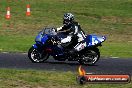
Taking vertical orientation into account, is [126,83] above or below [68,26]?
below

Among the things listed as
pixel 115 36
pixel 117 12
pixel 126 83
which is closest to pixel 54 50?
pixel 126 83

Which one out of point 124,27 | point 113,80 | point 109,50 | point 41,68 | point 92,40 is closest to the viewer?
point 113,80

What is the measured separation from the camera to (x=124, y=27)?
122 ft

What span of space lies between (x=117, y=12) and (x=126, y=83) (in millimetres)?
30755

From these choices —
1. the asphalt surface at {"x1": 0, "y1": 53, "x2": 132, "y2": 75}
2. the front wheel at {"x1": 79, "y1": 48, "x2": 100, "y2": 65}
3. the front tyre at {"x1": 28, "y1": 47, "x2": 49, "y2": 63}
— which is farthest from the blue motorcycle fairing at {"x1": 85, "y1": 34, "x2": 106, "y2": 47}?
the front tyre at {"x1": 28, "y1": 47, "x2": 49, "y2": 63}

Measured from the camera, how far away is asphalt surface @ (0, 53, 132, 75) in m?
17.0

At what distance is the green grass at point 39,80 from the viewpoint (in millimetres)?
12929

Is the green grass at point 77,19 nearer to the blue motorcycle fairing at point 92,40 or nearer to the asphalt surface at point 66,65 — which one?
the asphalt surface at point 66,65

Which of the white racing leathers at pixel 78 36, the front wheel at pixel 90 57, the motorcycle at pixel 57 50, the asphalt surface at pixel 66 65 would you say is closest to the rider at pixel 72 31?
the white racing leathers at pixel 78 36

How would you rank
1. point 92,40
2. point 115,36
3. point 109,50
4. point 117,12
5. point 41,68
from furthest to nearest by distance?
point 117,12 → point 115,36 → point 109,50 → point 92,40 → point 41,68

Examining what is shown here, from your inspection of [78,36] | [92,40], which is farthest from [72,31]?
[92,40]

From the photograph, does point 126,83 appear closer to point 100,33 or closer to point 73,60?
point 73,60

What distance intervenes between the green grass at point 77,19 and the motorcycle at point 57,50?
3695 millimetres

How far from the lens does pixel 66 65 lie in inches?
721
